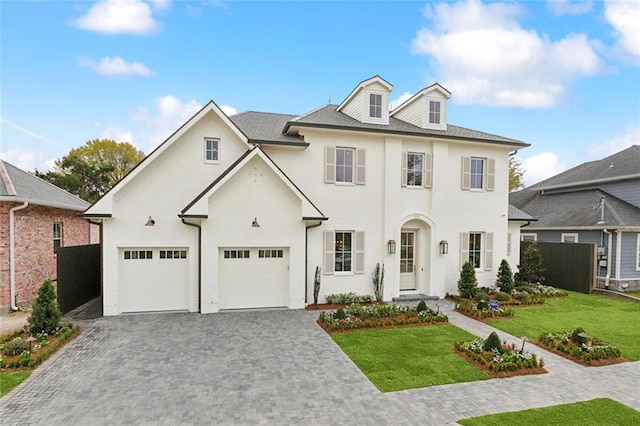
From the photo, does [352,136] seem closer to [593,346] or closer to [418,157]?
[418,157]

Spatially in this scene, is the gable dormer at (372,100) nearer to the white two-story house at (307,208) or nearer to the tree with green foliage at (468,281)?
the white two-story house at (307,208)

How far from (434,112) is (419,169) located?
115 inches

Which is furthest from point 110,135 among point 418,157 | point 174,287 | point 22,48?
point 418,157

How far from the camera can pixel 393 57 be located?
17.2 m

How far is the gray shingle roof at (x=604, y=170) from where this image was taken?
63.9 ft

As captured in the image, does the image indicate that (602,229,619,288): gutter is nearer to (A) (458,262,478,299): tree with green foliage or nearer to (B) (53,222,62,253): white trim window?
(A) (458,262,478,299): tree with green foliage

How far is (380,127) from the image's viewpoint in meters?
14.0

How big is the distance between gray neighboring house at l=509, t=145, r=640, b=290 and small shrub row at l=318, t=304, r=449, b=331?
11993mm

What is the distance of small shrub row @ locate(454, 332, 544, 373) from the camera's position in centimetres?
743

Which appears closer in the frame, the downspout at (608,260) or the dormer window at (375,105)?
the dormer window at (375,105)

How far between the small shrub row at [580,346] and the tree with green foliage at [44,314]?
13368mm

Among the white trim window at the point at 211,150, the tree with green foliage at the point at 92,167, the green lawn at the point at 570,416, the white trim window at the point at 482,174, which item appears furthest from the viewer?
the tree with green foliage at the point at 92,167

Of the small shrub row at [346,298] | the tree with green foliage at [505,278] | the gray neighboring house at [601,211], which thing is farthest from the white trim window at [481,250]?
the gray neighboring house at [601,211]

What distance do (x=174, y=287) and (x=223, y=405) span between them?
23.2ft
